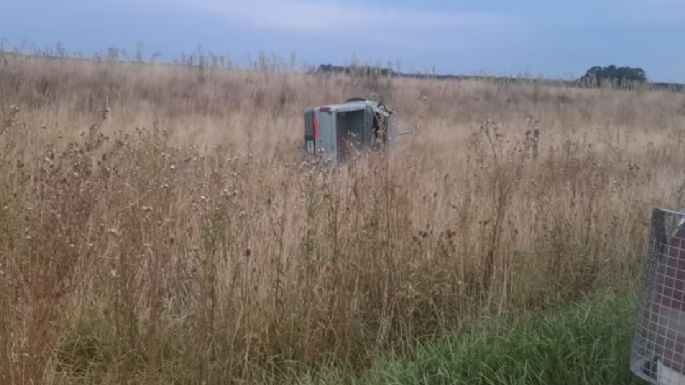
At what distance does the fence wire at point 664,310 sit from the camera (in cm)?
238

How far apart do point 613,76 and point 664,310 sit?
96.7 feet

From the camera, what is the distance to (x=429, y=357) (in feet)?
11.8

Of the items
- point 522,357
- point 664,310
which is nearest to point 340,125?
point 522,357

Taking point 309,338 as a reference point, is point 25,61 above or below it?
above

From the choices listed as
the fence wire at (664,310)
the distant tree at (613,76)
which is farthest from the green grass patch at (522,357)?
the distant tree at (613,76)

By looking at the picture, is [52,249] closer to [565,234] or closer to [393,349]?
[393,349]

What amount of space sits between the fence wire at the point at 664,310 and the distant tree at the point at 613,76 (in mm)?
27001

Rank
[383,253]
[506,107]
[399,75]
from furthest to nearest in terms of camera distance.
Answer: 1. [399,75]
2. [506,107]
3. [383,253]

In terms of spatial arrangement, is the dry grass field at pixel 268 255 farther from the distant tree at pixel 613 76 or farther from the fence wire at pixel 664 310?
the distant tree at pixel 613 76

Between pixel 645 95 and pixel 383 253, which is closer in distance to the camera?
pixel 383 253

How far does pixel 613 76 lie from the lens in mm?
29453

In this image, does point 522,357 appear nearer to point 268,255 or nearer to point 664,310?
point 664,310

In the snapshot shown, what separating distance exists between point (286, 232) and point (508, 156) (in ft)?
6.47

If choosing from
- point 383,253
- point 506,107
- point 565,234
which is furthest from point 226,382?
point 506,107
